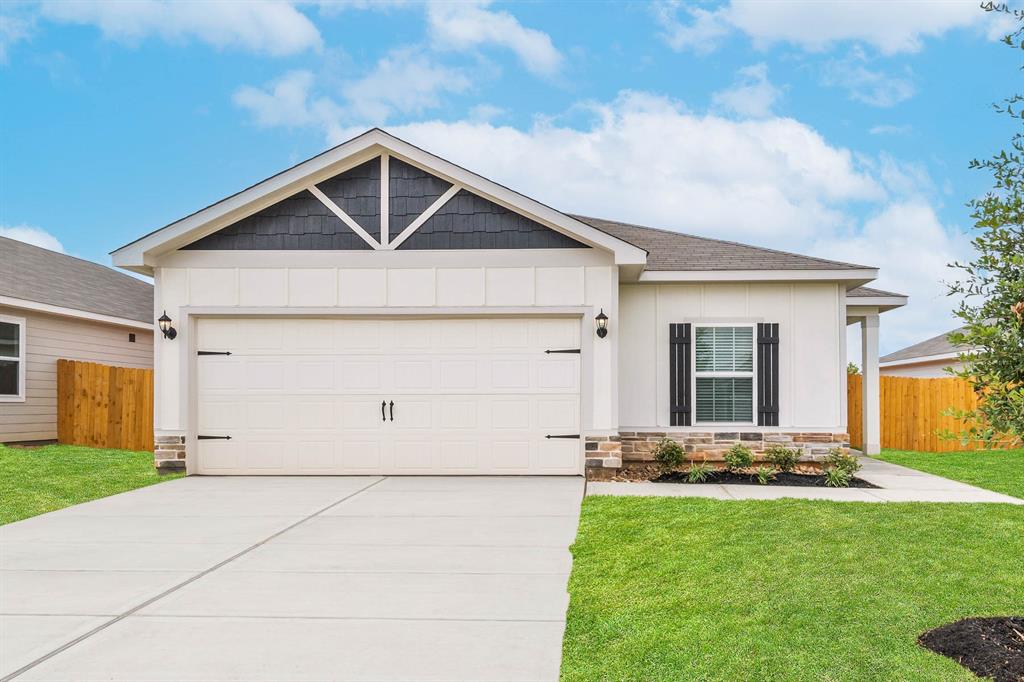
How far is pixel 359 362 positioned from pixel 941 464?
9.64 metres

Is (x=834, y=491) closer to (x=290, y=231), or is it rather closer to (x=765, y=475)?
(x=765, y=475)

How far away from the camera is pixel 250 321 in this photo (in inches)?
436

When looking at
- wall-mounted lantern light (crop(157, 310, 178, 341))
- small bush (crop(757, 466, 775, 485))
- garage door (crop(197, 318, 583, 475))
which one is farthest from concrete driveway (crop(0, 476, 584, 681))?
small bush (crop(757, 466, 775, 485))

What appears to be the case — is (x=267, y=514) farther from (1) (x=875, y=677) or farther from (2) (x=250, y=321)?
(1) (x=875, y=677)

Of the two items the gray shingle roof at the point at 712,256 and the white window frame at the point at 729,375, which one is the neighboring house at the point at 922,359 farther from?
the white window frame at the point at 729,375

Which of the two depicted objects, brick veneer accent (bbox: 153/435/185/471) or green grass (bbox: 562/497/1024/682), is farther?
brick veneer accent (bbox: 153/435/185/471)

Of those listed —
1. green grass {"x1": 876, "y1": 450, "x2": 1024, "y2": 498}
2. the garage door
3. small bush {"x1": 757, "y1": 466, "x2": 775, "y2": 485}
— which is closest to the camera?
small bush {"x1": 757, "y1": 466, "x2": 775, "y2": 485}

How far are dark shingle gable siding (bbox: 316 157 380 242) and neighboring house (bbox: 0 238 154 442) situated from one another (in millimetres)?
7899

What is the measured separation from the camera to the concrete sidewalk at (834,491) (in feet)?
29.5

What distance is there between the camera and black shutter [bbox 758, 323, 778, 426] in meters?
11.4

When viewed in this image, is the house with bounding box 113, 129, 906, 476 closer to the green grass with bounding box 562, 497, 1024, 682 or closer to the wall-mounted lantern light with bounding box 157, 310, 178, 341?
the wall-mounted lantern light with bounding box 157, 310, 178, 341

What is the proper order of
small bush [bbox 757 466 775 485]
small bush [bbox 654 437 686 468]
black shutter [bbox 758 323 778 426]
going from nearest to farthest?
small bush [bbox 757 466 775 485]
small bush [bbox 654 437 686 468]
black shutter [bbox 758 323 778 426]

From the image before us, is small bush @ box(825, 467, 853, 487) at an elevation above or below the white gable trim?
below

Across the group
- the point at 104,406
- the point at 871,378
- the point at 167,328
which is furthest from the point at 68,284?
the point at 871,378
